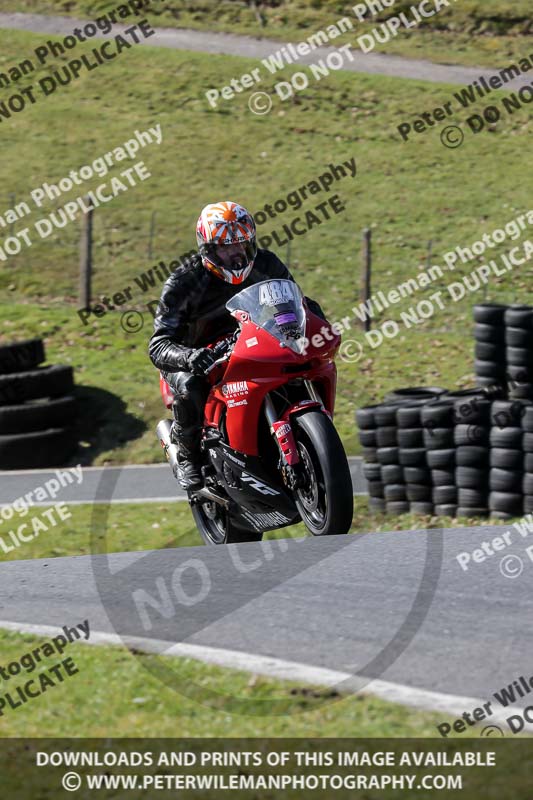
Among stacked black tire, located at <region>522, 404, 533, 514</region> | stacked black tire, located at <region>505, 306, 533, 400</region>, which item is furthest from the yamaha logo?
stacked black tire, located at <region>505, 306, 533, 400</region>

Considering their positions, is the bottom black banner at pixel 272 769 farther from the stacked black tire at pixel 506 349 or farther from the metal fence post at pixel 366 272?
the metal fence post at pixel 366 272

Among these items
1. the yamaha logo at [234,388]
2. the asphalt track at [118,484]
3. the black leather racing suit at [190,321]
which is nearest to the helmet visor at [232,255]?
the black leather racing suit at [190,321]

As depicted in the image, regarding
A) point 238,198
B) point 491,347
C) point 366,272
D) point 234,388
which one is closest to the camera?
point 234,388

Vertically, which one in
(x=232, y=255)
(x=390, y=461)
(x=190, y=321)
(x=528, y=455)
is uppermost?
(x=232, y=255)

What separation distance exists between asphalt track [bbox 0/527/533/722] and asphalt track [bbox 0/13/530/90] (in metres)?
24.5

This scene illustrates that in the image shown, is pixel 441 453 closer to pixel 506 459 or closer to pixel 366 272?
pixel 506 459

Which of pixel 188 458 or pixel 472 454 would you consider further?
pixel 472 454

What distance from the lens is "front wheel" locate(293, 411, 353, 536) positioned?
22.5 feet

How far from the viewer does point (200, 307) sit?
8156mm

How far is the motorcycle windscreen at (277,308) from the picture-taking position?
23.8ft

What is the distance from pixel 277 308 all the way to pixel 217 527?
209 centimetres

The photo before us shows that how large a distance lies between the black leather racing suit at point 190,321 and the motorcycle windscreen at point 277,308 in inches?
16.4

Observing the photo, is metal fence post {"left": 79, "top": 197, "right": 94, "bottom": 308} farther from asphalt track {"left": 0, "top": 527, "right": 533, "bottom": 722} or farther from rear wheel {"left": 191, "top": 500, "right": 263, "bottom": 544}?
asphalt track {"left": 0, "top": 527, "right": 533, "bottom": 722}

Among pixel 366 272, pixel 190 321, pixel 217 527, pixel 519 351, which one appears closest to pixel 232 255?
pixel 190 321
